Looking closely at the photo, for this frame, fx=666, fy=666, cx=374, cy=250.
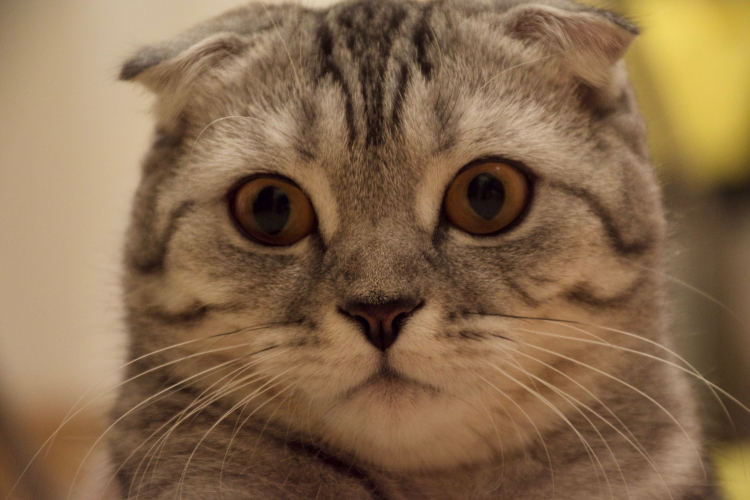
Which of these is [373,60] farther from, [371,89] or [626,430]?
[626,430]

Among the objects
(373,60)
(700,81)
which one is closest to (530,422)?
(373,60)

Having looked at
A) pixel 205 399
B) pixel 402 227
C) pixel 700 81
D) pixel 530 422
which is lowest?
pixel 205 399

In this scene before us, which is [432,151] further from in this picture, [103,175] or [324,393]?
[103,175]

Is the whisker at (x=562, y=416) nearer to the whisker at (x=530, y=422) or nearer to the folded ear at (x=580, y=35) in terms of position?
the whisker at (x=530, y=422)

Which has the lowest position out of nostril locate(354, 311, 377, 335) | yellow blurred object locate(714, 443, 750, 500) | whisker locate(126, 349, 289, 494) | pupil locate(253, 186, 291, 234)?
whisker locate(126, 349, 289, 494)

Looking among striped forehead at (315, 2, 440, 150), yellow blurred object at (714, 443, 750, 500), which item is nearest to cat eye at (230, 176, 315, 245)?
striped forehead at (315, 2, 440, 150)

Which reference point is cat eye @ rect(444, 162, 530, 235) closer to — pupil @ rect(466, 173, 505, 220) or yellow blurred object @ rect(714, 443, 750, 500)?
pupil @ rect(466, 173, 505, 220)

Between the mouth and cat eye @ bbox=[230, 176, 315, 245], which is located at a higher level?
cat eye @ bbox=[230, 176, 315, 245]
